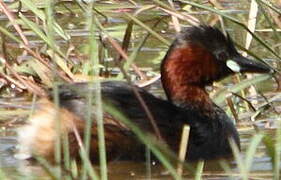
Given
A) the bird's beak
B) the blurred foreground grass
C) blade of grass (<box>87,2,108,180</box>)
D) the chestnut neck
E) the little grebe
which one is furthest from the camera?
the bird's beak

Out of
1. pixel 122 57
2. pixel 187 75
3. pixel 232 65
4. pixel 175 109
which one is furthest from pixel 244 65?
pixel 122 57

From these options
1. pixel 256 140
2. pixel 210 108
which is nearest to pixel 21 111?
pixel 210 108

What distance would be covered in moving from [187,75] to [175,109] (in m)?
0.38

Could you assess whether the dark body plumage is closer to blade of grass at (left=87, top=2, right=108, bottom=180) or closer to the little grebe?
the little grebe

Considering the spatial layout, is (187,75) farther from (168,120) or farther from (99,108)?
(99,108)

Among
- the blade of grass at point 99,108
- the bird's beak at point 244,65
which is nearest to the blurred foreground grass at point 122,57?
the bird's beak at point 244,65

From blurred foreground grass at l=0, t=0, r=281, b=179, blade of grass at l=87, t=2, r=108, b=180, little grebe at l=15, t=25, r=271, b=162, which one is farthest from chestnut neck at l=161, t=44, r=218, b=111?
blade of grass at l=87, t=2, r=108, b=180

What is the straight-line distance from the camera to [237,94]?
776 centimetres

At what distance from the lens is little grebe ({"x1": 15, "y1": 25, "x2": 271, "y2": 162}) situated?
6.81 meters

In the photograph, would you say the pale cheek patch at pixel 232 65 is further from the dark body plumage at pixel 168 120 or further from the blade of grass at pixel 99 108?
the blade of grass at pixel 99 108

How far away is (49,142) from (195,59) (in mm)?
1300

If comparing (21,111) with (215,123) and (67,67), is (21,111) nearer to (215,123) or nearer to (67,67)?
(67,67)

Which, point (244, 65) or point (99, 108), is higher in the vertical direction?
point (99, 108)

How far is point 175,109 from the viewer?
7289mm
